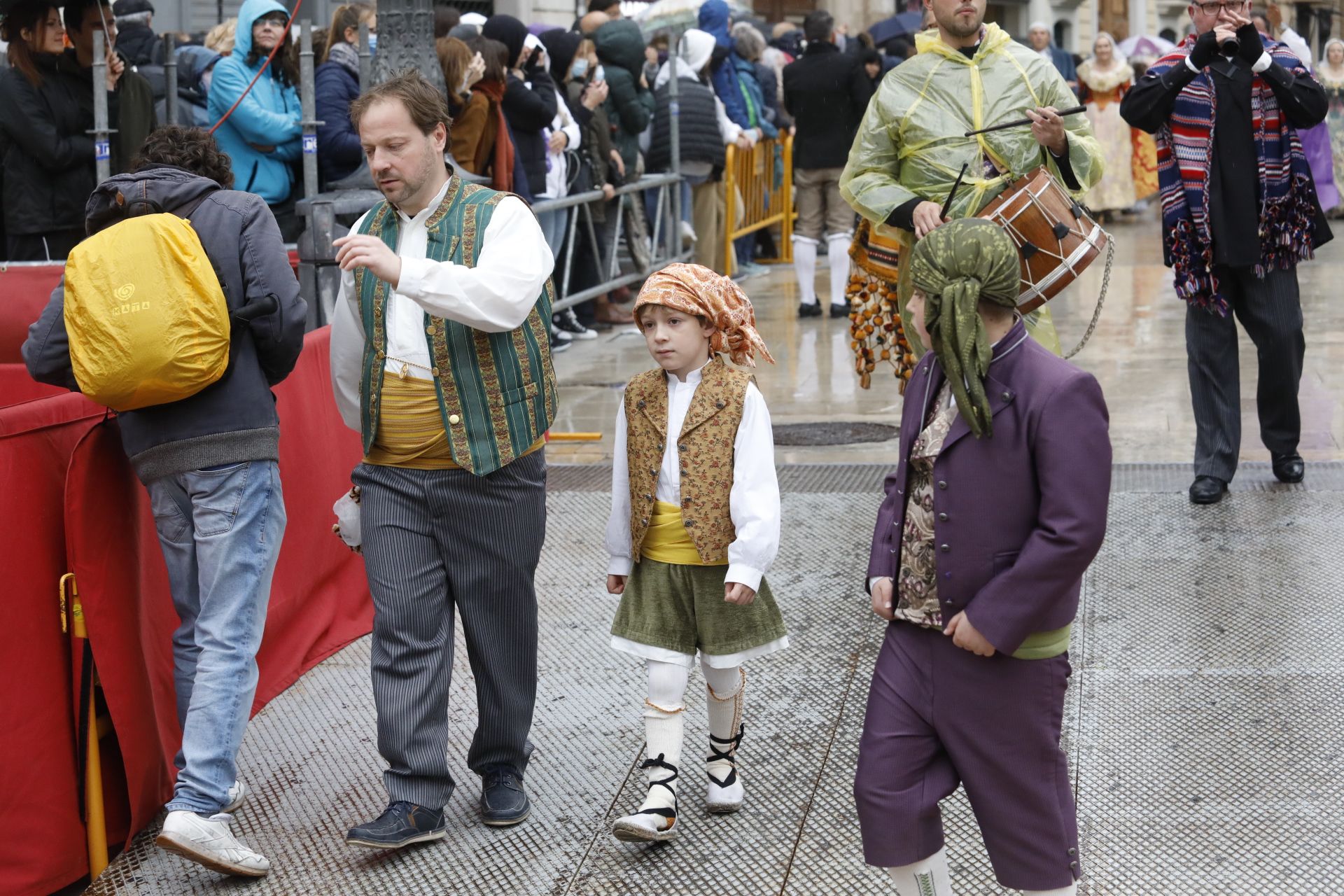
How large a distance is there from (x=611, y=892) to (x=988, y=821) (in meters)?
1.04

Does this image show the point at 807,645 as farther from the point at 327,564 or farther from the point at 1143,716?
the point at 327,564

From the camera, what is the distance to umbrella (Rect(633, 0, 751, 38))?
14633mm

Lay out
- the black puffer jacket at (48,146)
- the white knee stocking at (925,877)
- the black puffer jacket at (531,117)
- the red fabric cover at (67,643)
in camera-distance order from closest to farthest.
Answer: the white knee stocking at (925,877)
the red fabric cover at (67,643)
the black puffer jacket at (48,146)
the black puffer jacket at (531,117)

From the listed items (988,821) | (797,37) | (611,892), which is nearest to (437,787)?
(611,892)

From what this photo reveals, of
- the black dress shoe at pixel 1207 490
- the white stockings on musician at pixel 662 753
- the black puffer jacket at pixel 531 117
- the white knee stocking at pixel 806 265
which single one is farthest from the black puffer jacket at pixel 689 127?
the white stockings on musician at pixel 662 753

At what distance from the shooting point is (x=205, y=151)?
4195 millimetres

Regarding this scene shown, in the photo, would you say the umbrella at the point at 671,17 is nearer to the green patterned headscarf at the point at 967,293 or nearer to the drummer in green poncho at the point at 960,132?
the drummer in green poncho at the point at 960,132

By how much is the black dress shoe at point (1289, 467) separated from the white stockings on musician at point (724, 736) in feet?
12.3

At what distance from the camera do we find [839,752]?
458 cm

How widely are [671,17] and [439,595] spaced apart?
37.1ft

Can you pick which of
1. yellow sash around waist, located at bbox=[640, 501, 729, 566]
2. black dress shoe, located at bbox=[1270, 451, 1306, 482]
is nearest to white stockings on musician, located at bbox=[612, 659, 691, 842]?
yellow sash around waist, located at bbox=[640, 501, 729, 566]

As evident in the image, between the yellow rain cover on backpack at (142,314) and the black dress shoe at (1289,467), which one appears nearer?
the yellow rain cover on backpack at (142,314)

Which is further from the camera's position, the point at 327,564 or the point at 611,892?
the point at 327,564

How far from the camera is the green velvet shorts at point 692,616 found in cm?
402
